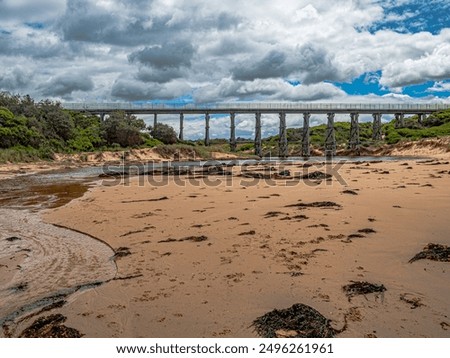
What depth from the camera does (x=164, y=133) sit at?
5528 centimetres

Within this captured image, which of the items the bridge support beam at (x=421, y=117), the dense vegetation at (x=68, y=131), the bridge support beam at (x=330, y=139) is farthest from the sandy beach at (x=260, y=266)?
the bridge support beam at (x=421, y=117)

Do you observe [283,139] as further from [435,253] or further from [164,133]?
[435,253]

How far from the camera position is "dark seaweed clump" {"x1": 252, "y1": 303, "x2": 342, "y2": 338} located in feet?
10.2

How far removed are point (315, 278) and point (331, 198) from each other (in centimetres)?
564

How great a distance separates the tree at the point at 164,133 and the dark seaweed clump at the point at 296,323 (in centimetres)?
5319

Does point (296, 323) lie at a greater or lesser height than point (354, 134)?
lesser

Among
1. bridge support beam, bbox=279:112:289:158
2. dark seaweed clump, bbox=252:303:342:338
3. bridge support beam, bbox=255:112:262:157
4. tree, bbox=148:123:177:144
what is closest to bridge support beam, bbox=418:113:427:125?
bridge support beam, bbox=279:112:289:158

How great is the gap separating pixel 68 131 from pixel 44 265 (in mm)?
40660

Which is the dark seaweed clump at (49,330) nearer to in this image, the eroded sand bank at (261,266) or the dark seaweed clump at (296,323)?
the eroded sand bank at (261,266)

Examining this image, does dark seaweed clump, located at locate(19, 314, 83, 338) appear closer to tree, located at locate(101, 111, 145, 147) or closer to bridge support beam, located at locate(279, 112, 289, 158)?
tree, located at locate(101, 111, 145, 147)

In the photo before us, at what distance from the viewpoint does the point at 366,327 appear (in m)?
3.13

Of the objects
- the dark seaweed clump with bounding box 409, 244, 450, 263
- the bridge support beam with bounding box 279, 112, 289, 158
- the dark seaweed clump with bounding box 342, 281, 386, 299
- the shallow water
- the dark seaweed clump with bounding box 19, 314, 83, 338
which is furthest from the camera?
the bridge support beam with bounding box 279, 112, 289, 158

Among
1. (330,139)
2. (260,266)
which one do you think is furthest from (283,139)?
(260,266)

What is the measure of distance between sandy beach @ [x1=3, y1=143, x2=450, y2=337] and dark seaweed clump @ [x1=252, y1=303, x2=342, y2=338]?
0.29 ft
